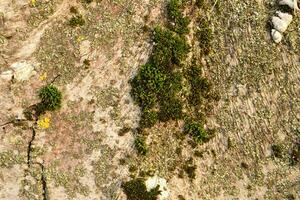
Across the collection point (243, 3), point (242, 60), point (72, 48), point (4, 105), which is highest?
point (243, 3)

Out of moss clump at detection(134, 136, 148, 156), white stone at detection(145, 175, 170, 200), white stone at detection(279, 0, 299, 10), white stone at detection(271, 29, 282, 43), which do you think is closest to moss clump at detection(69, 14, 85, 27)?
moss clump at detection(134, 136, 148, 156)

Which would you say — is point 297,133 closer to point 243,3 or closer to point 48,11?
point 243,3

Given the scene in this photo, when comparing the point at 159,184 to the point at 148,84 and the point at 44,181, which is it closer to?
the point at 148,84

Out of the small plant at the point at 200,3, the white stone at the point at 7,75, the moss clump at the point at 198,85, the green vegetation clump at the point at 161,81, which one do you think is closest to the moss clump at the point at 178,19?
the green vegetation clump at the point at 161,81

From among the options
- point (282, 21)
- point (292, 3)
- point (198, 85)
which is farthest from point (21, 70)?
point (292, 3)

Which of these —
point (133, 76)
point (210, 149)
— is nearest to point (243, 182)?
point (210, 149)
